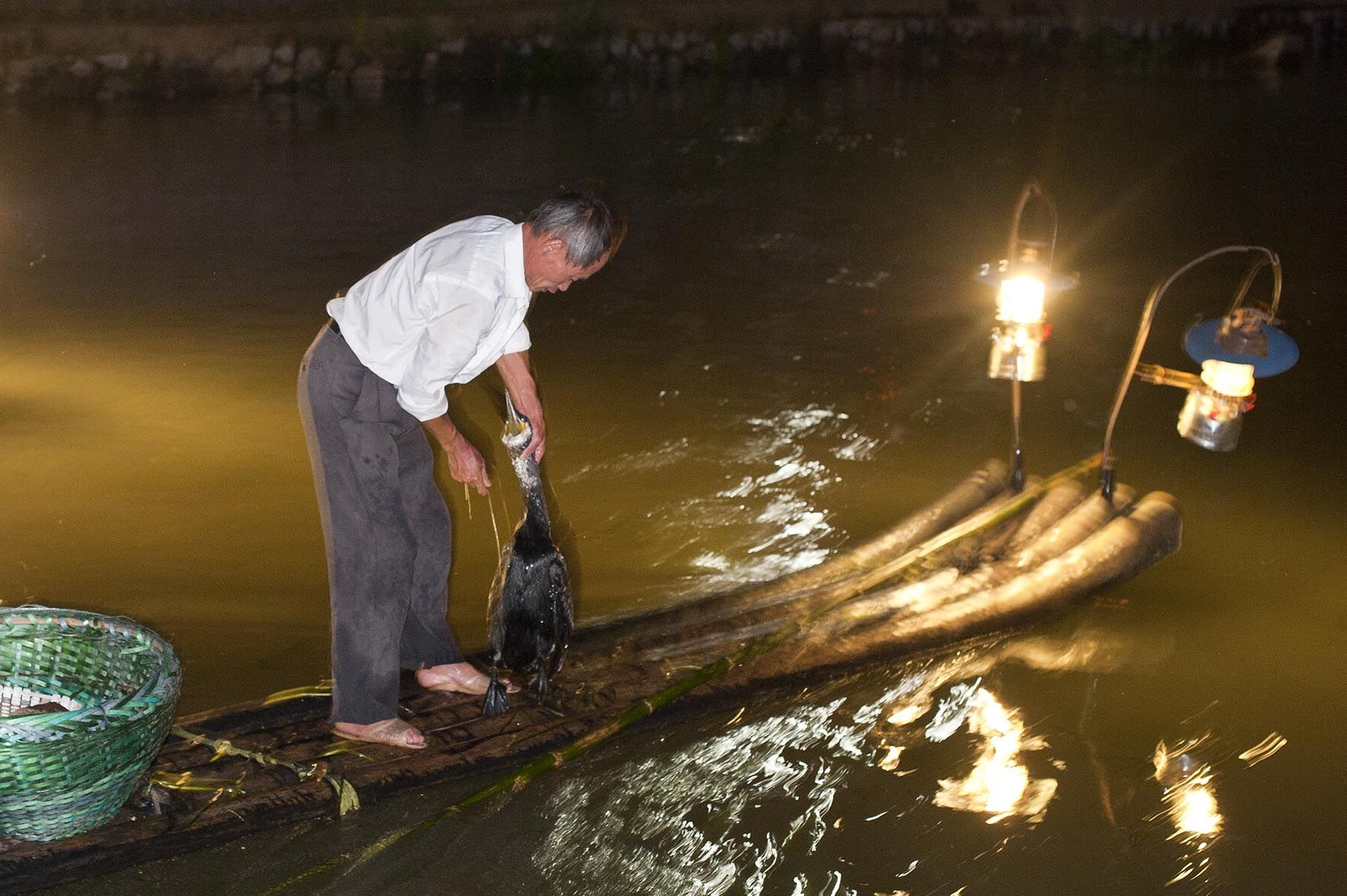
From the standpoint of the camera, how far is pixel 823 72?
28344 millimetres

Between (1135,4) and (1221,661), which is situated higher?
(1135,4)

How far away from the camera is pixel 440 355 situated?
3.54 m

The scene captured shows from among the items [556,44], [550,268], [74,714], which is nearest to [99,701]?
[74,714]

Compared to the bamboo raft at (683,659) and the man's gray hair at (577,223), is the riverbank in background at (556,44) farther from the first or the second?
the man's gray hair at (577,223)

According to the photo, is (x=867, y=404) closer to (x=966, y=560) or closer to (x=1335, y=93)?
(x=966, y=560)

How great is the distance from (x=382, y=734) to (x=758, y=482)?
10.4 feet

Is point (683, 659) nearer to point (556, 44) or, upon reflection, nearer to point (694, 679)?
point (694, 679)

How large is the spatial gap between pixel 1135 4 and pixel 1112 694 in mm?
31324

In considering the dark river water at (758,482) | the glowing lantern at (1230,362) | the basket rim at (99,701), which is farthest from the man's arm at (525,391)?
the glowing lantern at (1230,362)

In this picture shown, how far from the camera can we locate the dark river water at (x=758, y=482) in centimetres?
392

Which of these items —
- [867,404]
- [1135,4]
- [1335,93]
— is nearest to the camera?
[867,404]

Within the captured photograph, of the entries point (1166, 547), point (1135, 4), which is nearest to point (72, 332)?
point (1166, 547)

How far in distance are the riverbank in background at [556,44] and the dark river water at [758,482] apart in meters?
6.39

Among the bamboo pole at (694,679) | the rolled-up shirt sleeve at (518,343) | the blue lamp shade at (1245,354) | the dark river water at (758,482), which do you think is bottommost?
the dark river water at (758,482)
